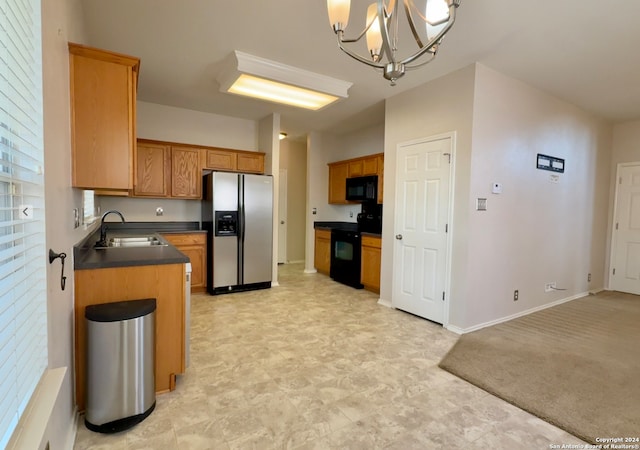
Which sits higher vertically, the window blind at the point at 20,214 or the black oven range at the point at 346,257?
the window blind at the point at 20,214

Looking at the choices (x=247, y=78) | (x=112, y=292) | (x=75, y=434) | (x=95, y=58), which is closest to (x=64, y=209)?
(x=112, y=292)

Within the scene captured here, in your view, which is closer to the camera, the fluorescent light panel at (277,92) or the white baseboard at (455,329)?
the white baseboard at (455,329)

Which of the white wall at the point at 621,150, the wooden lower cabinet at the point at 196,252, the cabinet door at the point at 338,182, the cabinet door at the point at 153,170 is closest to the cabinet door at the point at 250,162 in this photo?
the cabinet door at the point at 153,170

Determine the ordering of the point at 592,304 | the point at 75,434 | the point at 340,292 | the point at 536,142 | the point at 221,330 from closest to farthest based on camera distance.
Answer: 1. the point at 75,434
2. the point at 221,330
3. the point at 536,142
4. the point at 592,304
5. the point at 340,292

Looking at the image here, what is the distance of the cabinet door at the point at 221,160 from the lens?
4.82 metres

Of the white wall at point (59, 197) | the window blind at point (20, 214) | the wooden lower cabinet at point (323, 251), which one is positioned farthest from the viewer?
the wooden lower cabinet at point (323, 251)

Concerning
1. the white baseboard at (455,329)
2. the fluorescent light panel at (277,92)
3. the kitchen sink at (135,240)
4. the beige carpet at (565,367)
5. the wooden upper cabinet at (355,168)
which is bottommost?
the beige carpet at (565,367)

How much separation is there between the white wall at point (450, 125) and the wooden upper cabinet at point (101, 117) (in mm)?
2807

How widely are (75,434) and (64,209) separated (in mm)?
1202

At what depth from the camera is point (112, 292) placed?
6.53ft

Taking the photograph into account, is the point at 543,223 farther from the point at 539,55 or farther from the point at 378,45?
the point at 378,45

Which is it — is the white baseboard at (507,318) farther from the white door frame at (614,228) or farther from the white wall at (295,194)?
the white wall at (295,194)

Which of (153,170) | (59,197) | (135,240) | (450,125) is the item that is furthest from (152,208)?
(450,125)

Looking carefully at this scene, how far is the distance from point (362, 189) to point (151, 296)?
3791mm
